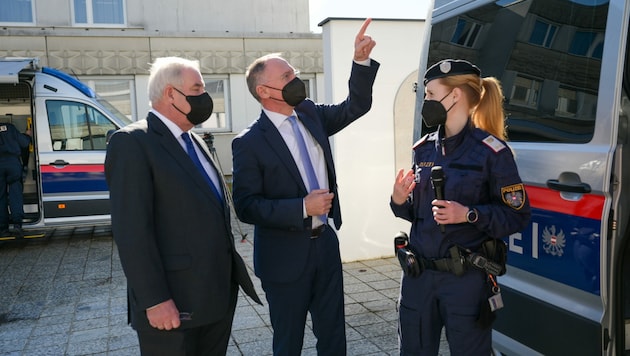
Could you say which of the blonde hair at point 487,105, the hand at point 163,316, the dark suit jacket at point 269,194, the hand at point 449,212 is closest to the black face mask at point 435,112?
the blonde hair at point 487,105

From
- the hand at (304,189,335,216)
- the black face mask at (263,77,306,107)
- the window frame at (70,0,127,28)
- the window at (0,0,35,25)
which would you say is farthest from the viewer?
the window frame at (70,0,127,28)

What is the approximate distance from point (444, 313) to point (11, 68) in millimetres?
7139

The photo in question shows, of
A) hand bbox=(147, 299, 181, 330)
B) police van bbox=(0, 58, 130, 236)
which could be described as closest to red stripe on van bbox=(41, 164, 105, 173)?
police van bbox=(0, 58, 130, 236)

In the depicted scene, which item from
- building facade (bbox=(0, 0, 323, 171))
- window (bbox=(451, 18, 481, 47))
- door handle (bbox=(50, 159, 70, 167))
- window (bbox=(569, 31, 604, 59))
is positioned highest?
building facade (bbox=(0, 0, 323, 171))

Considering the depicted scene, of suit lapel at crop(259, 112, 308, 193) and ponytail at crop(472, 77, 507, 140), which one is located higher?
ponytail at crop(472, 77, 507, 140)

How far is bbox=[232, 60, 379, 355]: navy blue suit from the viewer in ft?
8.82

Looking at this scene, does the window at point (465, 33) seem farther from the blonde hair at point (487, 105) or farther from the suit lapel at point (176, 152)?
the suit lapel at point (176, 152)

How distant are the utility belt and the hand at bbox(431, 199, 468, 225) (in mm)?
152

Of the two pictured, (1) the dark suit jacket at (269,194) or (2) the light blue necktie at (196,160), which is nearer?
(2) the light blue necktie at (196,160)

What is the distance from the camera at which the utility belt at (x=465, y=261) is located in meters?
2.26

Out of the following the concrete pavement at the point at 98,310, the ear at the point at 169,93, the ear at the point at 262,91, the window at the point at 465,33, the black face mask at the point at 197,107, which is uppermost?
the window at the point at 465,33

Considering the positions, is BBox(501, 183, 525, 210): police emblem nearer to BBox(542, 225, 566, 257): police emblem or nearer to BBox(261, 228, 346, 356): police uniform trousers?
BBox(542, 225, 566, 257): police emblem

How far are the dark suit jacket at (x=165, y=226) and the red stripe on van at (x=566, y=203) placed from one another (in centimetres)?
140

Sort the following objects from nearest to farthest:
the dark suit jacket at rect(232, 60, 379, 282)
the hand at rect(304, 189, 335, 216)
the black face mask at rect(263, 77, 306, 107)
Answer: the hand at rect(304, 189, 335, 216) → the dark suit jacket at rect(232, 60, 379, 282) → the black face mask at rect(263, 77, 306, 107)
